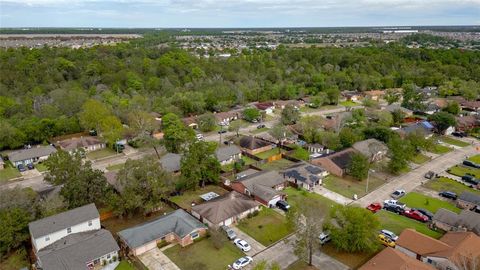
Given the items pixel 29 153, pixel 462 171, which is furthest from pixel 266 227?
pixel 29 153

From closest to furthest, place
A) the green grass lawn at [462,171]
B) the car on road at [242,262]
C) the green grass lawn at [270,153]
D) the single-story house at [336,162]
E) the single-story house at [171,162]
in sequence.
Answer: the car on road at [242,262] → the single-story house at [171,162] → the single-story house at [336,162] → the green grass lawn at [462,171] → the green grass lawn at [270,153]

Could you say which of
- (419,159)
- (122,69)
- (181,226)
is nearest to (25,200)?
(181,226)

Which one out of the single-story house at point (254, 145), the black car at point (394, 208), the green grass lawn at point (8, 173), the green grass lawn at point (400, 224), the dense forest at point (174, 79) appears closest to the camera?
the green grass lawn at point (400, 224)

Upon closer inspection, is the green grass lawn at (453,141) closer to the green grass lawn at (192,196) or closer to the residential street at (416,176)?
the residential street at (416,176)

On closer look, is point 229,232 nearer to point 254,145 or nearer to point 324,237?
point 324,237

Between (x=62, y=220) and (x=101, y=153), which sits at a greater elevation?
(x=62, y=220)

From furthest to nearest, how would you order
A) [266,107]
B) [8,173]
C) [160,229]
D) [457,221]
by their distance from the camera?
[266,107]
[8,173]
[457,221]
[160,229]

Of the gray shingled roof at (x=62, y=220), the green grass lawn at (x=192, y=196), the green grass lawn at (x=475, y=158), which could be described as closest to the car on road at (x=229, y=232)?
the green grass lawn at (x=192, y=196)
